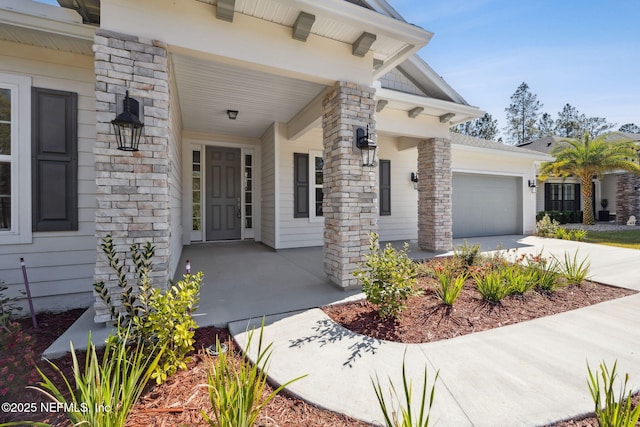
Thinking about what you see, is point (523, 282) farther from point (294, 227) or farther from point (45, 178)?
point (45, 178)

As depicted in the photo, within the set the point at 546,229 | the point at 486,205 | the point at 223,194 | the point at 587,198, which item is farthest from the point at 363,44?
the point at 587,198

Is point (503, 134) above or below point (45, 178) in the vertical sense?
above

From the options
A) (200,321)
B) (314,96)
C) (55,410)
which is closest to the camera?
(55,410)

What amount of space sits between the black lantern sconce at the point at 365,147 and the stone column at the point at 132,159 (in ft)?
7.98

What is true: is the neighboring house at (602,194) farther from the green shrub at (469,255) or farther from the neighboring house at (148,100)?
the neighboring house at (148,100)


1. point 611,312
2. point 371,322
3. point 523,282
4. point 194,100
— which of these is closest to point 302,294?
point 371,322

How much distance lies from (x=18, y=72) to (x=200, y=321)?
3.59 m

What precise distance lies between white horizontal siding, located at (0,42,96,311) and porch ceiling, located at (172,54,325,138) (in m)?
1.22

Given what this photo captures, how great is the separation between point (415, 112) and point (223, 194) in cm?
534

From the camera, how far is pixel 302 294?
12.1 feet

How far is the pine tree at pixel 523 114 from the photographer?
29.0m

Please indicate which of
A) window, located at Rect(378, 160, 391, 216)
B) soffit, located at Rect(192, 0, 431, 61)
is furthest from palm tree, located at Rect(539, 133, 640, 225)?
soffit, located at Rect(192, 0, 431, 61)

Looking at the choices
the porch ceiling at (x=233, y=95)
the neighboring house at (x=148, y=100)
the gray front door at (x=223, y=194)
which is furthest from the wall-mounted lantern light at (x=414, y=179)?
the gray front door at (x=223, y=194)

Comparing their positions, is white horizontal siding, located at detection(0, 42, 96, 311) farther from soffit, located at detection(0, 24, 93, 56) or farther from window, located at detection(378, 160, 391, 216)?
window, located at detection(378, 160, 391, 216)
